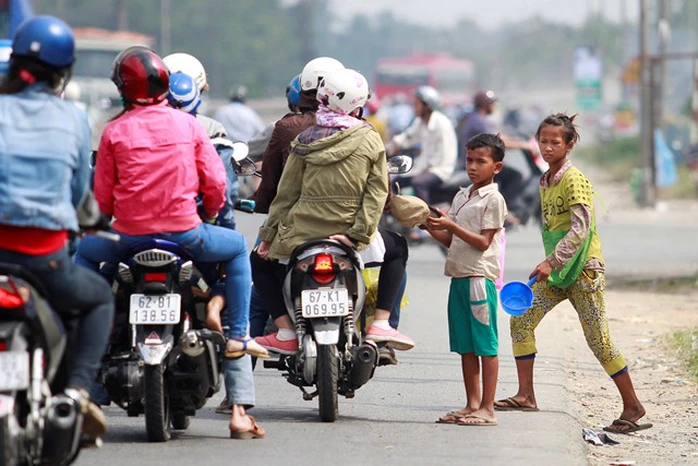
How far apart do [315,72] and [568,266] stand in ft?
5.26

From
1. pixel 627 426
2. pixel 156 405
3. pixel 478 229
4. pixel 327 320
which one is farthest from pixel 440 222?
pixel 156 405

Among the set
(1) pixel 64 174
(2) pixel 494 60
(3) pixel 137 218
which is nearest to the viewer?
(1) pixel 64 174

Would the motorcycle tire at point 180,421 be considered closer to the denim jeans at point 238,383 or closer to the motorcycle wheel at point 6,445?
the denim jeans at point 238,383

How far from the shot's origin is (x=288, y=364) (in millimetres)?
7570

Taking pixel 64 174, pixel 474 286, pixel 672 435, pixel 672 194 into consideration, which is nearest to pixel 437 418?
pixel 474 286

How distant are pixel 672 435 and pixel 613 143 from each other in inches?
1852

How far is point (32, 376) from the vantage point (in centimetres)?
541

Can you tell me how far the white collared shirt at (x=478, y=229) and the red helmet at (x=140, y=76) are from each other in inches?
68.5

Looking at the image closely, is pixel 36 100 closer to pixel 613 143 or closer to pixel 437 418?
pixel 437 418

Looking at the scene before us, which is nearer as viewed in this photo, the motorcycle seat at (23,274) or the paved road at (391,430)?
the motorcycle seat at (23,274)

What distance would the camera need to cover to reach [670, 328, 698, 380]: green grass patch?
9.85 metres

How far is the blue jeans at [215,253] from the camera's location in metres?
6.69

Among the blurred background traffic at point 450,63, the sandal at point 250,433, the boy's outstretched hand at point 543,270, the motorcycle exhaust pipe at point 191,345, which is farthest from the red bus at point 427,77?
the motorcycle exhaust pipe at point 191,345

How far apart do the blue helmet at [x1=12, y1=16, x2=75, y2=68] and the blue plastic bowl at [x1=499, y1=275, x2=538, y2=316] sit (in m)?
2.90
